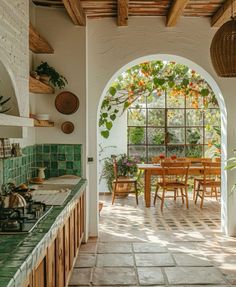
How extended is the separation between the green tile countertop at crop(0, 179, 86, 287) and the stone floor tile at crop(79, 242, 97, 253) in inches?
75.3

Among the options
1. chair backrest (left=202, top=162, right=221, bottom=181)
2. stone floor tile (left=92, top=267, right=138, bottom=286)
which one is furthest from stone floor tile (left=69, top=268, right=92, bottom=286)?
chair backrest (left=202, top=162, right=221, bottom=181)

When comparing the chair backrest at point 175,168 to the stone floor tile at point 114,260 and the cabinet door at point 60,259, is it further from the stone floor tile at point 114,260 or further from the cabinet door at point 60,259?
the cabinet door at point 60,259

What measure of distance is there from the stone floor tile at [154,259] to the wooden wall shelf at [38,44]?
255 cm

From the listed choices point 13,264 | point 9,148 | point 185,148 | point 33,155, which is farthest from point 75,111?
point 185,148

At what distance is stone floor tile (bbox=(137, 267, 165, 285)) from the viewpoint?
11.3ft

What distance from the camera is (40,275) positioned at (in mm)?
2041

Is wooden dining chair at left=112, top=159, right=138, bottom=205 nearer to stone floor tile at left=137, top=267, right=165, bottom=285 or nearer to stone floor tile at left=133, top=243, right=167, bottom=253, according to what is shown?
stone floor tile at left=133, top=243, right=167, bottom=253

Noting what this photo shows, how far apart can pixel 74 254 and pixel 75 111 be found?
181 cm

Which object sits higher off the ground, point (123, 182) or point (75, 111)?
point (75, 111)

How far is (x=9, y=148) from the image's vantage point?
3.35m

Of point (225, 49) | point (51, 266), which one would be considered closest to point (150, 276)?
point (51, 266)

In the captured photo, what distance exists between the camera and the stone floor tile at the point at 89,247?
4375 millimetres

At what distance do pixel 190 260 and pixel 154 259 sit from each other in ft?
1.25

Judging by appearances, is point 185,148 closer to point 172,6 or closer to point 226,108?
point 226,108
